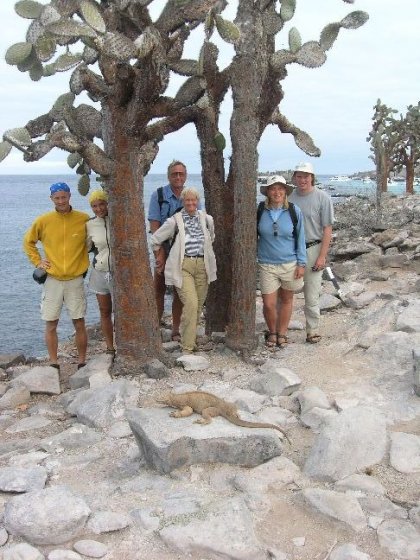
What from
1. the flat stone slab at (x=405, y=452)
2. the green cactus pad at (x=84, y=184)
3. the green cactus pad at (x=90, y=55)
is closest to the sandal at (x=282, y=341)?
the flat stone slab at (x=405, y=452)

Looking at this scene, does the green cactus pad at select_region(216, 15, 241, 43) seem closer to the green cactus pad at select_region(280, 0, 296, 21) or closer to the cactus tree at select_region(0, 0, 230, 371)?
the cactus tree at select_region(0, 0, 230, 371)

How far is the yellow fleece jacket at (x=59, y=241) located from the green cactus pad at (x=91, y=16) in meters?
2.28

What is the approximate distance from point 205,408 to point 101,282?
301 cm

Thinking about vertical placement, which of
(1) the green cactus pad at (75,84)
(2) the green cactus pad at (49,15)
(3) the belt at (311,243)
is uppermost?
(2) the green cactus pad at (49,15)

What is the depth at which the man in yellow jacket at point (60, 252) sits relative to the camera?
23.9 ft

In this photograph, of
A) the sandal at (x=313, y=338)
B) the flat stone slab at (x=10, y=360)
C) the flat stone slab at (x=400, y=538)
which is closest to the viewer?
the flat stone slab at (x=400, y=538)

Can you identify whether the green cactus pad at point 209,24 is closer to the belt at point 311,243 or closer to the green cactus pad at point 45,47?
the green cactus pad at point 45,47

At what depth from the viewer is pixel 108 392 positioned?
6.27m

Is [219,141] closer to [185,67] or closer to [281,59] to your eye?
[185,67]

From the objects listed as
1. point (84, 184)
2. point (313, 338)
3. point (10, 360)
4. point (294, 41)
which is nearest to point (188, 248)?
point (313, 338)

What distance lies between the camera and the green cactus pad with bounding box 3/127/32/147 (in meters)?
6.43

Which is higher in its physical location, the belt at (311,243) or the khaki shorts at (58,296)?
the belt at (311,243)

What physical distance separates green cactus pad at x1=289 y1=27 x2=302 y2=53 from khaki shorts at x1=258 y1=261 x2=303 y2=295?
8.95ft

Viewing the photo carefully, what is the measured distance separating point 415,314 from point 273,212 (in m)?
2.26
